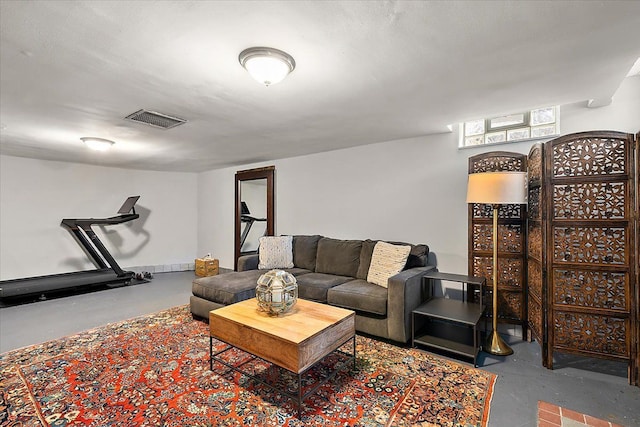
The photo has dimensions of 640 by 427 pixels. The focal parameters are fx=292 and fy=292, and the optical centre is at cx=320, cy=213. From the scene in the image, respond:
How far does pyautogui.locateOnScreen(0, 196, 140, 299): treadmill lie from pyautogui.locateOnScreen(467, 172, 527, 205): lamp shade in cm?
589

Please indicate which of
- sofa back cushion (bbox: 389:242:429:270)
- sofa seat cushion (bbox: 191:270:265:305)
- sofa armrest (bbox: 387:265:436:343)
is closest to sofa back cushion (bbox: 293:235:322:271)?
sofa seat cushion (bbox: 191:270:265:305)

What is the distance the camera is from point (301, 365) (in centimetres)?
184

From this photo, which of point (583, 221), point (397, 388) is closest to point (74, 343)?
point (397, 388)

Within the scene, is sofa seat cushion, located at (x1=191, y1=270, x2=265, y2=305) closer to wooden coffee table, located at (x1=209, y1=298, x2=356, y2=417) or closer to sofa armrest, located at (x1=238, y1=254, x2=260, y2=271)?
sofa armrest, located at (x1=238, y1=254, x2=260, y2=271)

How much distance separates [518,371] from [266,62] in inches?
118

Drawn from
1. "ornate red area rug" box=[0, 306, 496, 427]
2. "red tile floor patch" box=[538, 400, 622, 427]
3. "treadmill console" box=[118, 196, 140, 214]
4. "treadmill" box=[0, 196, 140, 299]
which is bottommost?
"red tile floor patch" box=[538, 400, 622, 427]

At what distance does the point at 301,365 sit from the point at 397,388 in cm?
79

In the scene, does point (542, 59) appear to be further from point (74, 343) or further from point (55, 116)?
point (74, 343)

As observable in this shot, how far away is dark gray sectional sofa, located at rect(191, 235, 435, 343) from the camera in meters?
2.76

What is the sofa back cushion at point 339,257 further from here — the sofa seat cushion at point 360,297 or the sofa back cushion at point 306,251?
the sofa seat cushion at point 360,297

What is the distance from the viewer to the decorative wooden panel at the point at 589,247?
2.19m

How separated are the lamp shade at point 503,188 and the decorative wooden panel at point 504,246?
0.43 metres

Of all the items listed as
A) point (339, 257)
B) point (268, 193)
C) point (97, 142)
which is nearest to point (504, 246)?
point (339, 257)

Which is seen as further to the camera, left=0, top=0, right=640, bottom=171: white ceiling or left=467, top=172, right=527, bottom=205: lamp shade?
left=467, top=172, right=527, bottom=205: lamp shade
